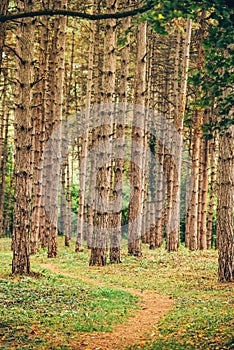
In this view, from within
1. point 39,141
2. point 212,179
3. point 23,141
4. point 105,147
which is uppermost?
point 39,141

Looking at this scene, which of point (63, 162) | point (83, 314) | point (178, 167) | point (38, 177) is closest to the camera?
point (83, 314)

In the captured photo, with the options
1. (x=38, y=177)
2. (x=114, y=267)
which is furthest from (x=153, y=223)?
(x=114, y=267)

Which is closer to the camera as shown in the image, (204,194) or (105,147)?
(105,147)

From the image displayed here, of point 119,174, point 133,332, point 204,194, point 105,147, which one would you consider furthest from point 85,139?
point 133,332

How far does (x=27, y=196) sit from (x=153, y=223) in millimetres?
17633

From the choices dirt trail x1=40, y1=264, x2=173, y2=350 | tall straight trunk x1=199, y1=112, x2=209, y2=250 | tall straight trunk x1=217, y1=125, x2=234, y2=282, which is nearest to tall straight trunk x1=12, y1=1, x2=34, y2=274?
dirt trail x1=40, y1=264, x2=173, y2=350

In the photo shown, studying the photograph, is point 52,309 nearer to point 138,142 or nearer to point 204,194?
point 138,142

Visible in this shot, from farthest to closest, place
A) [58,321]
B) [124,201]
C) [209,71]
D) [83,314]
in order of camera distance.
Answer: [124,201], [83,314], [58,321], [209,71]

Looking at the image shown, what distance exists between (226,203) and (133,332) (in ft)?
17.7

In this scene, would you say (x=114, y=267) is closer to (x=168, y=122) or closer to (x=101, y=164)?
(x=101, y=164)

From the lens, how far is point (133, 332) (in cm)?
870

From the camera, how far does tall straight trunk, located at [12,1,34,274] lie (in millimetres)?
12844

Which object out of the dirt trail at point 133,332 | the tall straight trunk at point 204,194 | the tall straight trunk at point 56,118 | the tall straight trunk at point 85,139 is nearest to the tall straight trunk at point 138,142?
the tall straight trunk at point 56,118

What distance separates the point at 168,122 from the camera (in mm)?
30016
